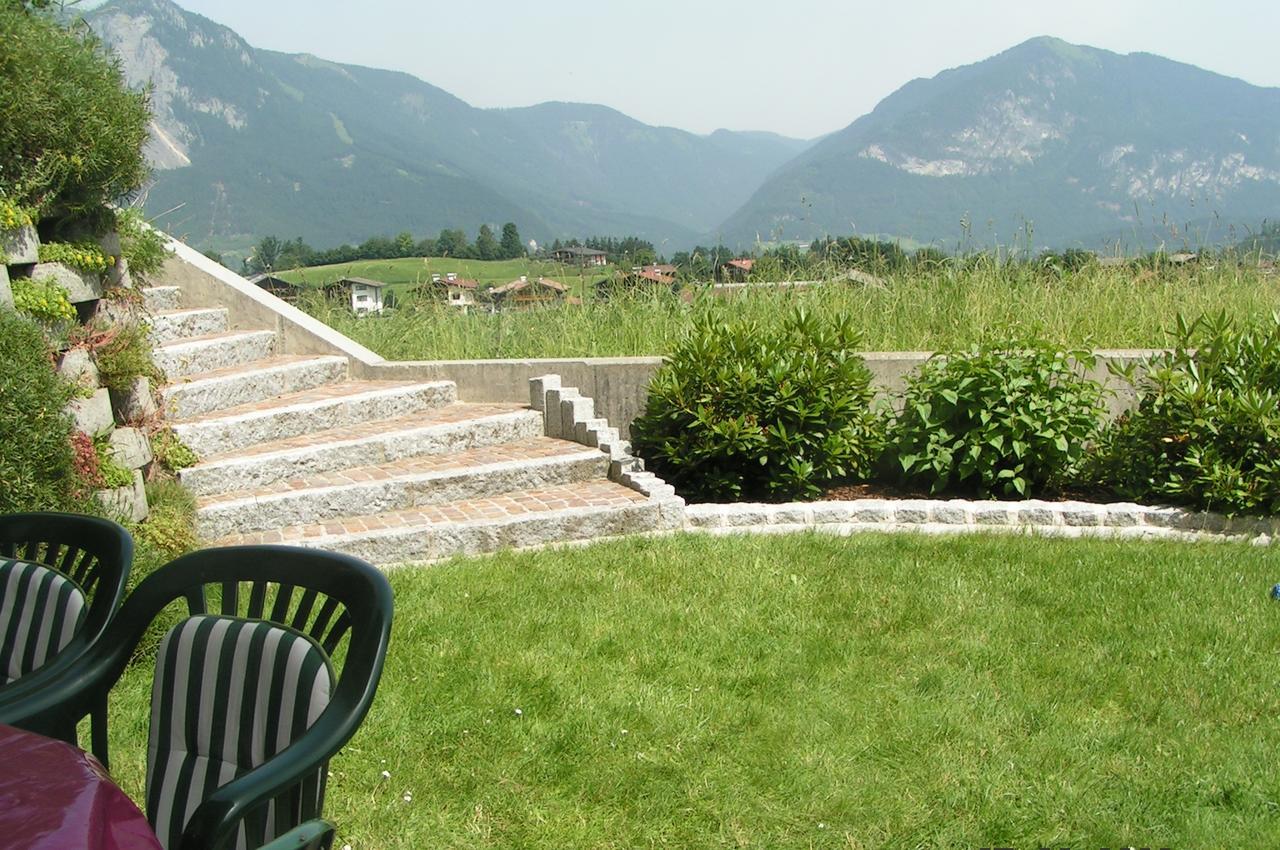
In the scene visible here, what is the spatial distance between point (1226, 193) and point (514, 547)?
172m

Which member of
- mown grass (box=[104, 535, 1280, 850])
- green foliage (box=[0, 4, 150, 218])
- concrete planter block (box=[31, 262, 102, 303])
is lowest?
mown grass (box=[104, 535, 1280, 850])

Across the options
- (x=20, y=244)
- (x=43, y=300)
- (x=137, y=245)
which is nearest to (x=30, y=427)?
(x=43, y=300)

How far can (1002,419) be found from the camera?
5.80 meters

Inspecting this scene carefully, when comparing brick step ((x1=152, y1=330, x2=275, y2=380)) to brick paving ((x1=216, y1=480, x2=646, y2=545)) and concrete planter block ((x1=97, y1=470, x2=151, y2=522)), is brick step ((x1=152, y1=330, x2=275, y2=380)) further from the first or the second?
brick paving ((x1=216, y1=480, x2=646, y2=545))

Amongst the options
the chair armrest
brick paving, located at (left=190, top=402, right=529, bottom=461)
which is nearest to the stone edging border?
brick paving, located at (left=190, top=402, right=529, bottom=461)

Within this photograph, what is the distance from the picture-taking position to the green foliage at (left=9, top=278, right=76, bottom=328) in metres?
4.49

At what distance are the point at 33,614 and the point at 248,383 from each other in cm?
483

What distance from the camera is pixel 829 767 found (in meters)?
3.05

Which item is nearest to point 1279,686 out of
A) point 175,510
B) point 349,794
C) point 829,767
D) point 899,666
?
point 899,666

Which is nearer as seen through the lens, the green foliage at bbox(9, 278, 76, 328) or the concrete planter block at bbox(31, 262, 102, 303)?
the green foliage at bbox(9, 278, 76, 328)

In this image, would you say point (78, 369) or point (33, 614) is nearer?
point (33, 614)

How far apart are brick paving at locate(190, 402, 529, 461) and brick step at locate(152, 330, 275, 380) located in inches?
38.8

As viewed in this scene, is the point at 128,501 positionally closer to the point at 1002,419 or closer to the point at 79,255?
the point at 79,255

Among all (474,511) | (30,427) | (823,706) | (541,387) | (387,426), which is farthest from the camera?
(541,387)
